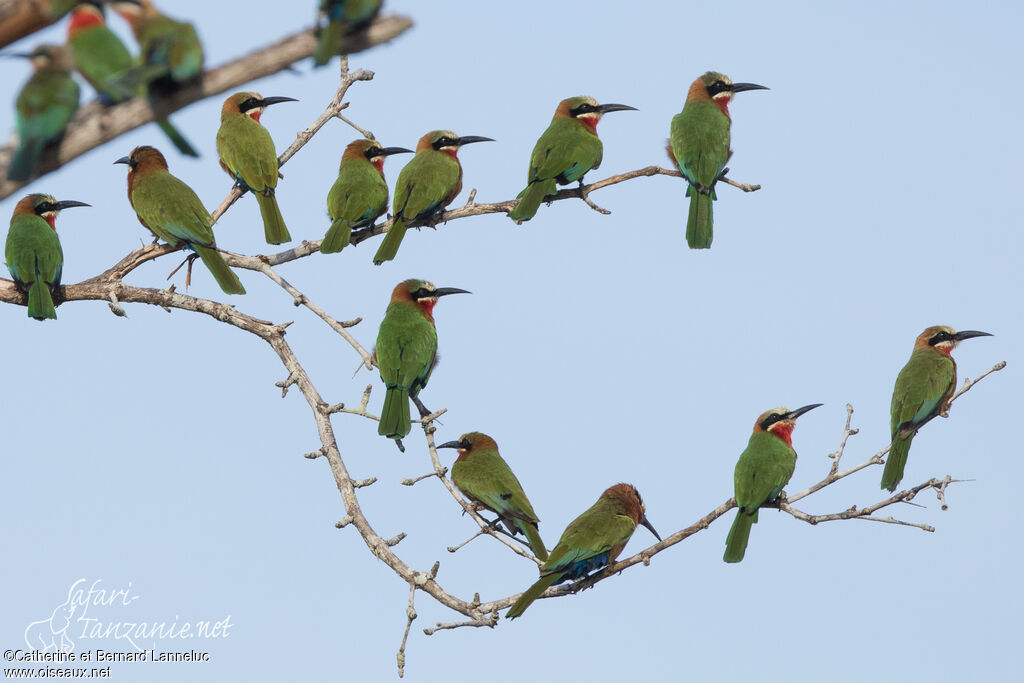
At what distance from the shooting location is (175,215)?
7.22 m

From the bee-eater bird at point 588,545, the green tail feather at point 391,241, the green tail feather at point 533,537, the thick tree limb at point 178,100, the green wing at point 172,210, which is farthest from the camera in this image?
the green tail feather at point 391,241

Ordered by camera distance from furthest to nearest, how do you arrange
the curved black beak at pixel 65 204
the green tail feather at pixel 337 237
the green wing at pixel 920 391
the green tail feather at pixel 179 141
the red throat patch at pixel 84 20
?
the curved black beak at pixel 65 204, the green wing at pixel 920 391, the green tail feather at pixel 337 237, the red throat patch at pixel 84 20, the green tail feather at pixel 179 141

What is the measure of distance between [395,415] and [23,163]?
10.5 ft

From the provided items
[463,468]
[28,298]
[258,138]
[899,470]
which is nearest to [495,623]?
[463,468]

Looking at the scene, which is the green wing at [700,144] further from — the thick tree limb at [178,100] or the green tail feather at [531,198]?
the thick tree limb at [178,100]

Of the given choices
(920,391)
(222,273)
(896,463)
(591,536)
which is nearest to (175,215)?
(222,273)

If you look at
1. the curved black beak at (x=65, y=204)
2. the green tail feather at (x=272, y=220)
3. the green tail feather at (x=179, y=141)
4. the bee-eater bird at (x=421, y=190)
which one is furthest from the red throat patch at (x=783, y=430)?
the curved black beak at (x=65, y=204)

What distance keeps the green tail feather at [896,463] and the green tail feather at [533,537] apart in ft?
6.67

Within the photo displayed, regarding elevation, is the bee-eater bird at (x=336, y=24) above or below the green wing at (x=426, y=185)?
below

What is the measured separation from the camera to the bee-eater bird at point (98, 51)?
4.50 meters

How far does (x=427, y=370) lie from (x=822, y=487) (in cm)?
275

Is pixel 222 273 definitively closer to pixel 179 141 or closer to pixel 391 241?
pixel 391 241

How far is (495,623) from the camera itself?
17.5 ft

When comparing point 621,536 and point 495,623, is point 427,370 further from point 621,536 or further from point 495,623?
point 495,623
